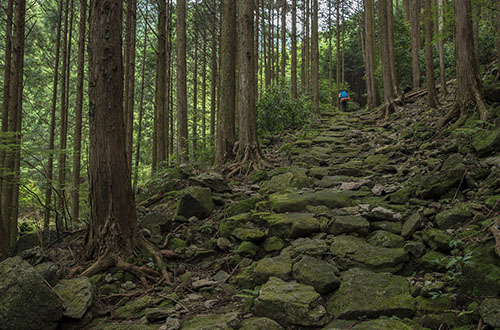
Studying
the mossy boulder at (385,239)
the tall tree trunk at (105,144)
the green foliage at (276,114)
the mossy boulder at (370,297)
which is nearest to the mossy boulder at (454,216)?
the mossy boulder at (385,239)

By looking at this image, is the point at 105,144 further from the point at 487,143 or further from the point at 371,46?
the point at 371,46

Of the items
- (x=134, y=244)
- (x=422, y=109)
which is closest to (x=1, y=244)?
(x=134, y=244)

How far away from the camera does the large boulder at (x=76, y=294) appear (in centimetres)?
326

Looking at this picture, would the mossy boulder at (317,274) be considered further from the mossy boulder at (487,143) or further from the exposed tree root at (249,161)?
the exposed tree root at (249,161)

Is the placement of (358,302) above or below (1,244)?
below

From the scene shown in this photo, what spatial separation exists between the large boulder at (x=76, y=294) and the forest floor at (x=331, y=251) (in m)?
0.02

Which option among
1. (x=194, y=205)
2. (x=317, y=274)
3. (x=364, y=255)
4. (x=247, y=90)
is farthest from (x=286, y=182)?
(x=317, y=274)

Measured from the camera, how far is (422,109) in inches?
431

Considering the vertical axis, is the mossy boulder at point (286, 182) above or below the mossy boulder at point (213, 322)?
above

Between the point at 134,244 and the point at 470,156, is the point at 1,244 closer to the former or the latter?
A: the point at 134,244

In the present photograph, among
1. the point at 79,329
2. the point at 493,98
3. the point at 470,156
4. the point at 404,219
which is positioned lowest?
the point at 79,329

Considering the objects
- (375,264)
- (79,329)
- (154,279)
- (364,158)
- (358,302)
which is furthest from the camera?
(364,158)

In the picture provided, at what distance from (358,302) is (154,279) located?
246 cm

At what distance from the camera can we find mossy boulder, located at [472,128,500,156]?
187 inches
